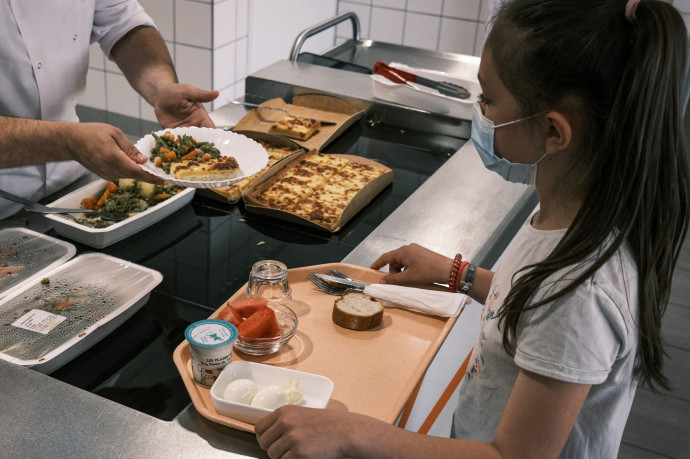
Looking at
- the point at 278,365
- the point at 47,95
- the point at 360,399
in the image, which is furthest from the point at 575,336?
the point at 47,95

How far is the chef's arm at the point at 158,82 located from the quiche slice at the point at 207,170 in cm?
29

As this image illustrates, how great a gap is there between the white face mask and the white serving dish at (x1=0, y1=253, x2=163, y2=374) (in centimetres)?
61

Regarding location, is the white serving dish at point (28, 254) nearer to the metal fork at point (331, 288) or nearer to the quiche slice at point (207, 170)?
the quiche slice at point (207, 170)

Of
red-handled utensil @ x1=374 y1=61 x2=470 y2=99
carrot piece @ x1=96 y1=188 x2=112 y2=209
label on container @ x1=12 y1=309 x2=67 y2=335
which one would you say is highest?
red-handled utensil @ x1=374 y1=61 x2=470 y2=99

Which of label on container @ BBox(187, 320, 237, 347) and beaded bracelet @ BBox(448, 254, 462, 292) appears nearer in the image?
label on container @ BBox(187, 320, 237, 347)

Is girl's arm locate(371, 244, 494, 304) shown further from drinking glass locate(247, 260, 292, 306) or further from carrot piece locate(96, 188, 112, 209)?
carrot piece locate(96, 188, 112, 209)

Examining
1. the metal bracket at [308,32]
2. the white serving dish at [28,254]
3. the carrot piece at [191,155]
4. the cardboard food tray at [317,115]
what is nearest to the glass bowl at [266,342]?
the white serving dish at [28,254]

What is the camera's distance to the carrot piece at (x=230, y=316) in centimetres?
112

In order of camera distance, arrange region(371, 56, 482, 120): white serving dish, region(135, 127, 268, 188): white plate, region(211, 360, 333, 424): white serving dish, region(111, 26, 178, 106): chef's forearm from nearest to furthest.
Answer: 1. region(211, 360, 333, 424): white serving dish
2. region(135, 127, 268, 188): white plate
3. region(111, 26, 178, 106): chef's forearm
4. region(371, 56, 482, 120): white serving dish

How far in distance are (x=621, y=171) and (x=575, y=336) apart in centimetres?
21

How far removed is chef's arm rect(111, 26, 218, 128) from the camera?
1.74m

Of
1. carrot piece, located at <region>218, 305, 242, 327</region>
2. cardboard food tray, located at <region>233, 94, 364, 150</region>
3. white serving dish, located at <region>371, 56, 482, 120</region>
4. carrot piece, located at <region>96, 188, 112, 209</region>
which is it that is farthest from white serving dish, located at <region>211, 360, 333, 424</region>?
white serving dish, located at <region>371, 56, 482, 120</region>

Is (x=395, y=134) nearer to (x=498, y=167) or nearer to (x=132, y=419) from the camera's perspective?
(x=498, y=167)

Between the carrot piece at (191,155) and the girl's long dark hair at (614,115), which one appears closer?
the girl's long dark hair at (614,115)
